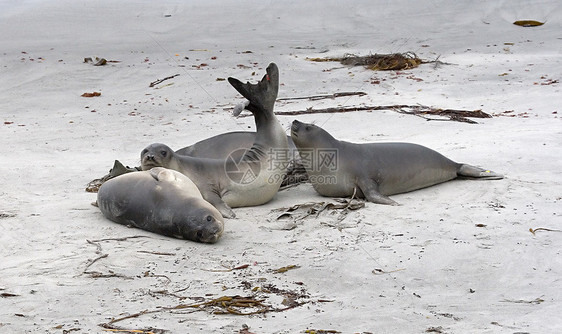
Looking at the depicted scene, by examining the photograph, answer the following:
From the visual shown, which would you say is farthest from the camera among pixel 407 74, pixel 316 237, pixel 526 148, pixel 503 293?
pixel 407 74

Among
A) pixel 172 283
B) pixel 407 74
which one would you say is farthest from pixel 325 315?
pixel 407 74

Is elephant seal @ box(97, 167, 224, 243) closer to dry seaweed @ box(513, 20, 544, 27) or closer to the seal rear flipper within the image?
the seal rear flipper

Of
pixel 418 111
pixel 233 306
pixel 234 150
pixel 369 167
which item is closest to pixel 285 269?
pixel 233 306

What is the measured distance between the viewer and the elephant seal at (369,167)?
5.76 meters

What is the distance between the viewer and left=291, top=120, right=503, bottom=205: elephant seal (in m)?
5.76

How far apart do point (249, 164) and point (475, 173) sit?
67.3 inches

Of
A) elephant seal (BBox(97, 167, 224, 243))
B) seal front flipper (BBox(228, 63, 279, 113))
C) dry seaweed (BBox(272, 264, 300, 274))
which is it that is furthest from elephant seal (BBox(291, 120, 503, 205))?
dry seaweed (BBox(272, 264, 300, 274))

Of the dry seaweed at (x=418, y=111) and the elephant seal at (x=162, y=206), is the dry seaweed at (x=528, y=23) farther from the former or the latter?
the elephant seal at (x=162, y=206)

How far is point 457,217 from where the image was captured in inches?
197

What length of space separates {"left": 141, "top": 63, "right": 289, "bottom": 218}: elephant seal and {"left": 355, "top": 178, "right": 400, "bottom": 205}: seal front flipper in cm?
58

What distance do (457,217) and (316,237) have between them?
0.94m

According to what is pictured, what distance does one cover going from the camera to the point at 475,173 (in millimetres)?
5973

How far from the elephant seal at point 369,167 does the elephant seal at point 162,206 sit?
100cm

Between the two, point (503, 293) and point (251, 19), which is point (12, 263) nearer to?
point (503, 293)
